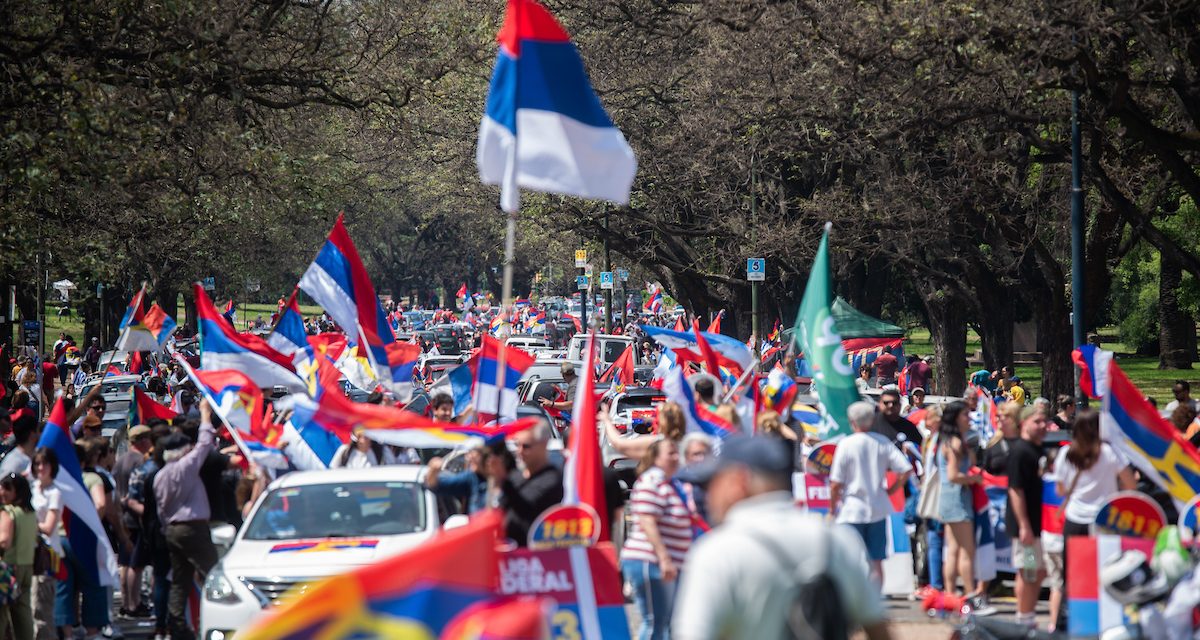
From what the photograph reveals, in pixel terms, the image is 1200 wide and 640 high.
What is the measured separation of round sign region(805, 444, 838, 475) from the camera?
511 inches

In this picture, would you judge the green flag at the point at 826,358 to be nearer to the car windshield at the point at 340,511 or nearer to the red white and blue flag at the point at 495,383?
the red white and blue flag at the point at 495,383

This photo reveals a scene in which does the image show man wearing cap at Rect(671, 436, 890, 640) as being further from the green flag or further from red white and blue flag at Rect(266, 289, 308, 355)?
red white and blue flag at Rect(266, 289, 308, 355)

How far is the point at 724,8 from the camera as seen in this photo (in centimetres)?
2150

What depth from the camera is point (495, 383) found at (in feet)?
44.5

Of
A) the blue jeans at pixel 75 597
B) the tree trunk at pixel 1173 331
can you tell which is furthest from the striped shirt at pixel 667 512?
the tree trunk at pixel 1173 331

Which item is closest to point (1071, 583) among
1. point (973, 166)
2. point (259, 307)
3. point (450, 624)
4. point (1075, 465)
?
point (1075, 465)

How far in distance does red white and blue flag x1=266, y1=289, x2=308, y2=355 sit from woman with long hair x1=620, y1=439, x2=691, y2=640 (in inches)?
387

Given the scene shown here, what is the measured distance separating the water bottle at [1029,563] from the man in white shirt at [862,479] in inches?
37.3

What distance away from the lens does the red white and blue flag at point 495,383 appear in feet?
38.7

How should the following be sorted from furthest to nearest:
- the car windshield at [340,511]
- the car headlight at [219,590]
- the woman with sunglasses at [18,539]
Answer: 1. the car windshield at [340,511]
2. the car headlight at [219,590]
3. the woman with sunglasses at [18,539]

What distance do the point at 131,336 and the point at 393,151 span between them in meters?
11.4

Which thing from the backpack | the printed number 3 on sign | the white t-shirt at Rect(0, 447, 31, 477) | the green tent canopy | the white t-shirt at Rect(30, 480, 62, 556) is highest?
the green tent canopy

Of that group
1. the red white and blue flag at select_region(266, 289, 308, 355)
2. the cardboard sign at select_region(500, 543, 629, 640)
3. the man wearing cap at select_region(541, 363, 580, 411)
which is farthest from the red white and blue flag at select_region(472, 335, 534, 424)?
the man wearing cap at select_region(541, 363, 580, 411)

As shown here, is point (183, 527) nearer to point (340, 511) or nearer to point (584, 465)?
point (340, 511)
